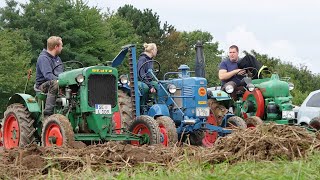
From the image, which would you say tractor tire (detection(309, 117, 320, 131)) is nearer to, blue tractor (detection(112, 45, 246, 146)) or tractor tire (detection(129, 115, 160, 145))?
blue tractor (detection(112, 45, 246, 146))

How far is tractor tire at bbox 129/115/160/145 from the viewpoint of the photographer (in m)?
12.3

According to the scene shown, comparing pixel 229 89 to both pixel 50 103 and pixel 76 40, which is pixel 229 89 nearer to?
pixel 50 103

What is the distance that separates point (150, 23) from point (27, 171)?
66.7 meters

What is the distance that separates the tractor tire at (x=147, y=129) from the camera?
12.3 m

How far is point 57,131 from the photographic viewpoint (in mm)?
11547

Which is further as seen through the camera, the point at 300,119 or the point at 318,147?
the point at 300,119

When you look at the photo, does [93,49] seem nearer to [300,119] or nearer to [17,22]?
[17,22]

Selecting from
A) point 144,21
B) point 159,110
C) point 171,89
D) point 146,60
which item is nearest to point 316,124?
point 171,89

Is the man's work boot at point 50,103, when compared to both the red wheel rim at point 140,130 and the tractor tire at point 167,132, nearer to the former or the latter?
the red wheel rim at point 140,130

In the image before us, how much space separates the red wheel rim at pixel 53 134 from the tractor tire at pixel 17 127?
25.4 inches

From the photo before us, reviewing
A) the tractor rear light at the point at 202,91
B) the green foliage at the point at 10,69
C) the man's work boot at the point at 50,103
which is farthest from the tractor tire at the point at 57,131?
the green foliage at the point at 10,69

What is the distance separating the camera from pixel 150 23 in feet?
242

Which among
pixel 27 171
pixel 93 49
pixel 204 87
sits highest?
pixel 93 49

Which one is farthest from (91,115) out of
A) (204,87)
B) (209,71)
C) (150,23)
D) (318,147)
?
(150,23)
